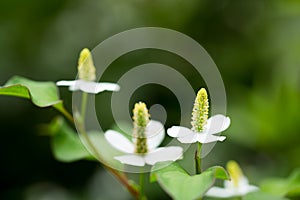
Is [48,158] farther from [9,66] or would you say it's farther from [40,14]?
[40,14]

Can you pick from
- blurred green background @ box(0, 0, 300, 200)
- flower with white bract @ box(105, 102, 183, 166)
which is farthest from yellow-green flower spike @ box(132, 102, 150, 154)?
→ blurred green background @ box(0, 0, 300, 200)

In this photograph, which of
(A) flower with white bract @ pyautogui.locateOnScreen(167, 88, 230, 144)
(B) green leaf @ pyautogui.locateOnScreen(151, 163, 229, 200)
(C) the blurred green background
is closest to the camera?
(B) green leaf @ pyautogui.locateOnScreen(151, 163, 229, 200)

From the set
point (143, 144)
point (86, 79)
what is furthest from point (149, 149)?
point (86, 79)

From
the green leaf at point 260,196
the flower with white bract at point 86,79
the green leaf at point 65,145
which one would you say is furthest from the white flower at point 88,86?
the green leaf at point 260,196

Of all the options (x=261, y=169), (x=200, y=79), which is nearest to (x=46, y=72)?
(x=200, y=79)

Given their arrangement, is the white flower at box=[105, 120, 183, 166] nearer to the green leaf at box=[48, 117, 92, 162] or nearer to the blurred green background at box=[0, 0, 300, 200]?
the green leaf at box=[48, 117, 92, 162]
